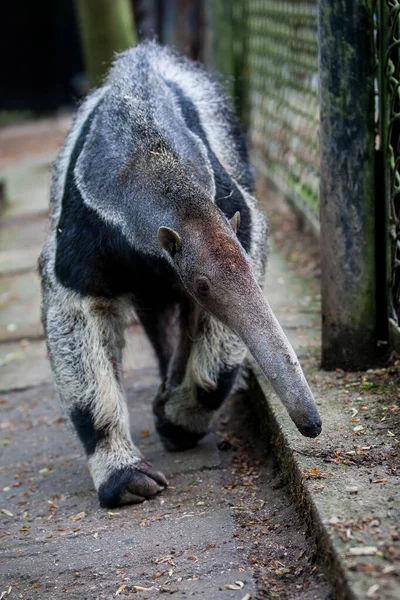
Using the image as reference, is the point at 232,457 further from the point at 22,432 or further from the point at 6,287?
the point at 6,287

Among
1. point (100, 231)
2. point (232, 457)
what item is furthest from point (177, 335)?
point (100, 231)

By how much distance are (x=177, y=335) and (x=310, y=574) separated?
216 centimetres

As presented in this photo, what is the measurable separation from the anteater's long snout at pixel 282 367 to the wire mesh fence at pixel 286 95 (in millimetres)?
3705

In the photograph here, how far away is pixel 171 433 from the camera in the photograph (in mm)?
4125

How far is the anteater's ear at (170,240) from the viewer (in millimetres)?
3033

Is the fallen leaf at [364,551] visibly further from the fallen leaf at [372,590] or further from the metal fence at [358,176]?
the metal fence at [358,176]

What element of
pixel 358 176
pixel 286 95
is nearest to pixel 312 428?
pixel 358 176

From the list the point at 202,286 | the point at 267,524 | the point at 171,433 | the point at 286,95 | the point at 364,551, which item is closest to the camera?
the point at 364,551

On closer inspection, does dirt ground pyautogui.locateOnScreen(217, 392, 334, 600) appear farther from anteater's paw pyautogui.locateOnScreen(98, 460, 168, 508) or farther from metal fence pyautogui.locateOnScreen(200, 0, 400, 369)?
metal fence pyautogui.locateOnScreen(200, 0, 400, 369)

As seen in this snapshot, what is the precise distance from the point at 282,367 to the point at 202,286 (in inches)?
16.8

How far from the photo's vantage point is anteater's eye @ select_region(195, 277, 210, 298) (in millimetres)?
2926

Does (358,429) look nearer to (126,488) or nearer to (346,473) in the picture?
(346,473)

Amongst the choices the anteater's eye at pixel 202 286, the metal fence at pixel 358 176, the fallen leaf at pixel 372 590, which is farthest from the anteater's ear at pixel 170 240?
the fallen leaf at pixel 372 590

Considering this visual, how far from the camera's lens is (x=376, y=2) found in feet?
12.1
